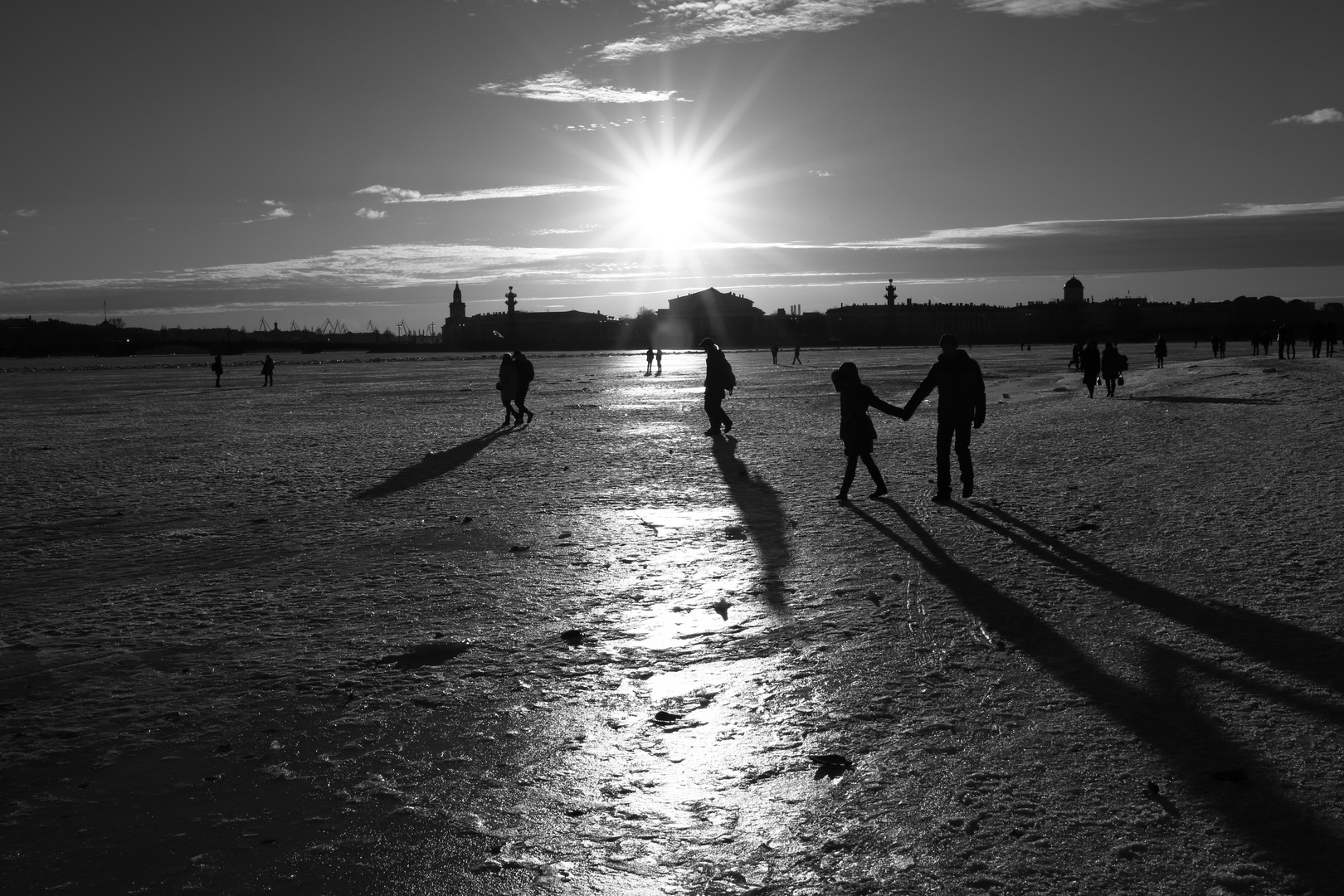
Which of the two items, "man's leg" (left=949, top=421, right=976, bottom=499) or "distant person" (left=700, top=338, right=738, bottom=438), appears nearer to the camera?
"man's leg" (left=949, top=421, right=976, bottom=499)

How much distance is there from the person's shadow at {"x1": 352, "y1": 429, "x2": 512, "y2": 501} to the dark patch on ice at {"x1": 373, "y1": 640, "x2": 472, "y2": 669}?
5.05 meters

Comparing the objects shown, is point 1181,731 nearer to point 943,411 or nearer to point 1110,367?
point 943,411

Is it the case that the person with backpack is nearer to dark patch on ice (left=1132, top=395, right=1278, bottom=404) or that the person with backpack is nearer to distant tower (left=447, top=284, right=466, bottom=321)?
dark patch on ice (left=1132, top=395, right=1278, bottom=404)

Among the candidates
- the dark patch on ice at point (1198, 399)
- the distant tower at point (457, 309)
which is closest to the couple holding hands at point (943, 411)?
the dark patch on ice at point (1198, 399)

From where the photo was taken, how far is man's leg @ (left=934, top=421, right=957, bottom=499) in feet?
29.8

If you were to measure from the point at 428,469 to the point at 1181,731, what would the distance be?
9773 mm

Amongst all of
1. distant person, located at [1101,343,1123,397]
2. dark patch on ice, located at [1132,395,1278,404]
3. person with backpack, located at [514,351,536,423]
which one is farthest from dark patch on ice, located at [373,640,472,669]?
distant person, located at [1101,343,1123,397]

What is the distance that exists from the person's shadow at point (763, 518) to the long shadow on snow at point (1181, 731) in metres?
1.11

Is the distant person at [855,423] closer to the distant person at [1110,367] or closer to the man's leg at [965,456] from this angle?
the man's leg at [965,456]

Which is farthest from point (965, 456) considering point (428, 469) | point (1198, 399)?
point (1198, 399)

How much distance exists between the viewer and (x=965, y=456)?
30.6ft

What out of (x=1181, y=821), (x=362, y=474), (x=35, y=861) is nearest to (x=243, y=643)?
(x=35, y=861)

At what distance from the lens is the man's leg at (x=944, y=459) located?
9.07m

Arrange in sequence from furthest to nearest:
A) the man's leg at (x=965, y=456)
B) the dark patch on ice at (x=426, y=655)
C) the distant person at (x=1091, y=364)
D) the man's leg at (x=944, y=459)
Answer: the distant person at (x=1091, y=364)
the man's leg at (x=965, y=456)
the man's leg at (x=944, y=459)
the dark patch on ice at (x=426, y=655)
